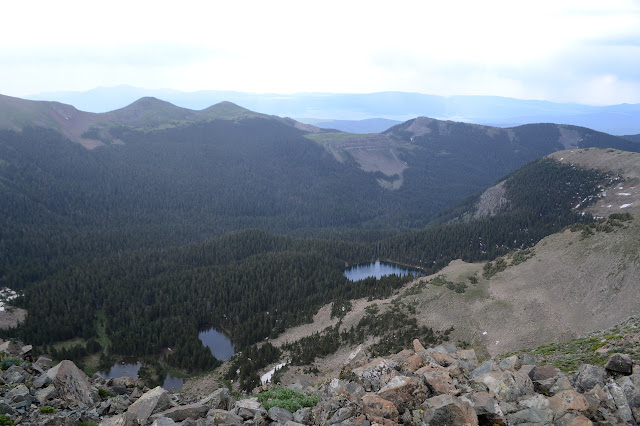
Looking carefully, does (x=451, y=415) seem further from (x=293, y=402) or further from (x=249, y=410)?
(x=249, y=410)

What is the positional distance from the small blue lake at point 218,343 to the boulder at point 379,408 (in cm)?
7756

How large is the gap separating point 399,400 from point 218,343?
8714cm

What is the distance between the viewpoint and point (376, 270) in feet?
509

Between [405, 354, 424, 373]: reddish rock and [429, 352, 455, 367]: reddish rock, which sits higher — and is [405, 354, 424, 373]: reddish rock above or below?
above

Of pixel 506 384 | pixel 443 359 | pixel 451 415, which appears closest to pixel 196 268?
pixel 443 359

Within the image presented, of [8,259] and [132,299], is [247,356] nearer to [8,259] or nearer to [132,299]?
[132,299]

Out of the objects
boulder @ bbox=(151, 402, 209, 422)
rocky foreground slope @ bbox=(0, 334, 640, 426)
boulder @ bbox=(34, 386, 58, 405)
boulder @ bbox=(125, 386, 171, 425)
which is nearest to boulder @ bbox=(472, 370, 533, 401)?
rocky foreground slope @ bbox=(0, 334, 640, 426)

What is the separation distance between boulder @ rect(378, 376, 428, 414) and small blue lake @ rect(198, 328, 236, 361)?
77.3 metres

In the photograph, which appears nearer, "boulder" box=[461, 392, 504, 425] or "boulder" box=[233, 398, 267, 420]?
"boulder" box=[461, 392, 504, 425]

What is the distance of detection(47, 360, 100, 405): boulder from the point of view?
2392cm

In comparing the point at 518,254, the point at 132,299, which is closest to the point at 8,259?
the point at 132,299

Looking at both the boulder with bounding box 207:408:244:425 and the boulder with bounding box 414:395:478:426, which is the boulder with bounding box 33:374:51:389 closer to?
the boulder with bounding box 207:408:244:425

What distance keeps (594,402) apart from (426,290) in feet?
201

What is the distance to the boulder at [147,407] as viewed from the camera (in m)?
19.7
